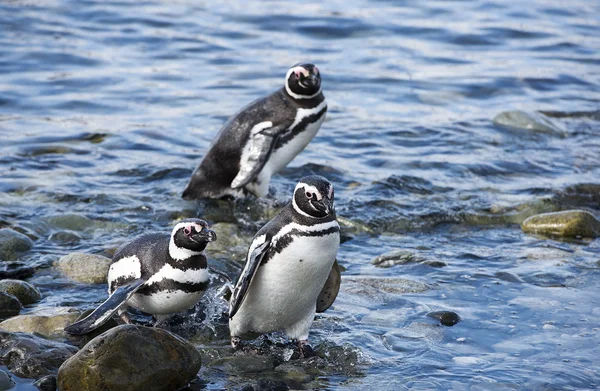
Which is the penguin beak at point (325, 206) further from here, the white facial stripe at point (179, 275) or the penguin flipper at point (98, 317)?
the penguin flipper at point (98, 317)

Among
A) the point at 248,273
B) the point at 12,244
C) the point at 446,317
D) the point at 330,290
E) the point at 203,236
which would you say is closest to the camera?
the point at 248,273

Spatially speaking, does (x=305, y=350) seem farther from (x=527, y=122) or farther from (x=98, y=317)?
(x=527, y=122)

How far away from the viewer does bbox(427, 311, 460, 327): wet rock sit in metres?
5.91

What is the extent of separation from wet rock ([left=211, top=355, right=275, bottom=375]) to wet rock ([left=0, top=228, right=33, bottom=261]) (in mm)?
2105

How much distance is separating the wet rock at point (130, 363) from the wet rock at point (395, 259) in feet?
7.76

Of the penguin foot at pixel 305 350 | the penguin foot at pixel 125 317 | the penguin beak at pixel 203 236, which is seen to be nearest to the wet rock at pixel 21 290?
the penguin foot at pixel 125 317

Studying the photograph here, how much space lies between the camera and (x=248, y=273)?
5.29m

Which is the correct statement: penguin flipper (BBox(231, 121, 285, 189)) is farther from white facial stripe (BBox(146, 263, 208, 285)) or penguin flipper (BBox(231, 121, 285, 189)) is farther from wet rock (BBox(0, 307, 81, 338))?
wet rock (BBox(0, 307, 81, 338))

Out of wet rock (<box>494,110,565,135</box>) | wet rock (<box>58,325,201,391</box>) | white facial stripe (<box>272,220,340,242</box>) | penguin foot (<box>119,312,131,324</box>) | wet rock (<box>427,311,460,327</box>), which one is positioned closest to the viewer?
wet rock (<box>58,325,201,391</box>)

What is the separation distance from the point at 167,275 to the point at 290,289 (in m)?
0.69

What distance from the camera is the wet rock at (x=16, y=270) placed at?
21.1 feet

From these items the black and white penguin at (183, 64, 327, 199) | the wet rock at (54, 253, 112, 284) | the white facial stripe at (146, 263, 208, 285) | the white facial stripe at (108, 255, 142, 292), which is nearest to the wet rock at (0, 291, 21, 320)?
the white facial stripe at (108, 255, 142, 292)

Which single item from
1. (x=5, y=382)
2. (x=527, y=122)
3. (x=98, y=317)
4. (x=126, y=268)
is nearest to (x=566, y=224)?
(x=527, y=122)

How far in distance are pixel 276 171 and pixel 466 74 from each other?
506cm
